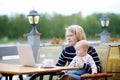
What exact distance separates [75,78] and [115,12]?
208 inches

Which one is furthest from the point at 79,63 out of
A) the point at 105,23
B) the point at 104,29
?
the point at 104,29

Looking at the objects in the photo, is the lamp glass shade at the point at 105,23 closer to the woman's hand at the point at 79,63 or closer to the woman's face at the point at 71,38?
the woman's face at the point at 71,38

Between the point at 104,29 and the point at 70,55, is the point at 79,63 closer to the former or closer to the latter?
the point at 70,55

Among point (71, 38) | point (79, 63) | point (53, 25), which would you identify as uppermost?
point (53, 25)

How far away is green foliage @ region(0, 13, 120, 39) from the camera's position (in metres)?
7.16

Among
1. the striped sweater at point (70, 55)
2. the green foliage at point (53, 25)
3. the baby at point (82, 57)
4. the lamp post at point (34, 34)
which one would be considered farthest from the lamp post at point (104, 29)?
the baby at point (82, 57)

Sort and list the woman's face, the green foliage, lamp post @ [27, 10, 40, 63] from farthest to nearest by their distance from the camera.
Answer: the green foliage
lamp post @ [27, 10, 40, 63]
the woman's face

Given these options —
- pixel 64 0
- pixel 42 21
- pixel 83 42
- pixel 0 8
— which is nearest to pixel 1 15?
pixel 0 8

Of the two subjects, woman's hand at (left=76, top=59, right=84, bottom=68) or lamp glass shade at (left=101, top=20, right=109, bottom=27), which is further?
lamp glass shade at (left=101, top=20, right=109, bottom=27)

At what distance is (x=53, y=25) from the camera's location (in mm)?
7965

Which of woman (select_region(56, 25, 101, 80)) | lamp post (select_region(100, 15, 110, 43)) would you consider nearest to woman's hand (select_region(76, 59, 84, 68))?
woman (select_region(56, 25, 101, 80))

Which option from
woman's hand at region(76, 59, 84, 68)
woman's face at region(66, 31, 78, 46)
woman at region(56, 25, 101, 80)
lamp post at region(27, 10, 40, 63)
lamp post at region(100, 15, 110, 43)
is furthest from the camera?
lamp post at region(100, 15, 110, 43)

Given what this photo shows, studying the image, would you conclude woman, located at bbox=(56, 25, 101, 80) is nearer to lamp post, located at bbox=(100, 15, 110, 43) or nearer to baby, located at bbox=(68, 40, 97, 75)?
baby, located at bbox=(68, 40, 97, 75)

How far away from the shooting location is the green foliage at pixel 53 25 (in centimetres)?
716
